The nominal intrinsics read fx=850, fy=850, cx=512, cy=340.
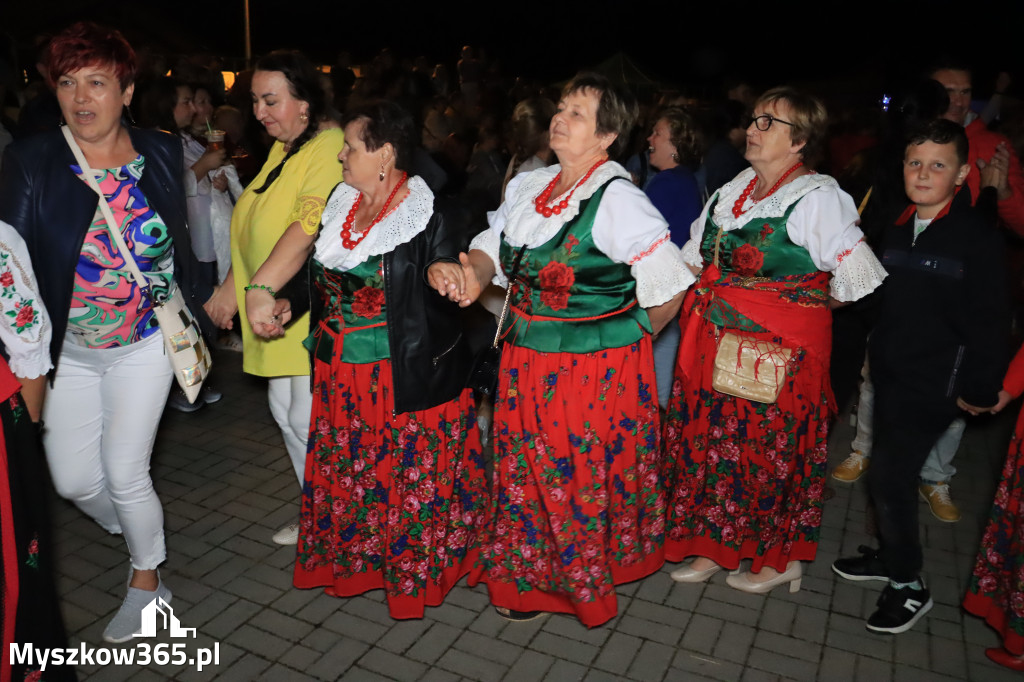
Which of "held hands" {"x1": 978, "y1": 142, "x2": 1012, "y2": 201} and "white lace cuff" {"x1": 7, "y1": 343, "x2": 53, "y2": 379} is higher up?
"held hands" {"x1": 978, "y1": 142, "x2": 1012, "y2": 201}

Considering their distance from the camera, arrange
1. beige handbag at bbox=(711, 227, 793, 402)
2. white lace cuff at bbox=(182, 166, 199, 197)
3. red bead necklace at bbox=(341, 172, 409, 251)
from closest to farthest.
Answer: red bead necklace at bbox=(341, 172, 409, 251), beige handbag at bbox=(711, 227, 793, 402), white lace cuff at bbox=(182, 166, 199, 197)

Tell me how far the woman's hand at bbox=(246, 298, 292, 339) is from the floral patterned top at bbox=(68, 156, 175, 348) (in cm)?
40

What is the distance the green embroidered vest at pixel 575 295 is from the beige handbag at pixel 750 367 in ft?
1.35

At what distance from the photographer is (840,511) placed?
178 inches

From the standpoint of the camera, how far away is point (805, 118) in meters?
3.36

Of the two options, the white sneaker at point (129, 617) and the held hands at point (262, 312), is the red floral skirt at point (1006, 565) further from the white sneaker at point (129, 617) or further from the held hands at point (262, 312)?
the white sneaker at point (129, 617)

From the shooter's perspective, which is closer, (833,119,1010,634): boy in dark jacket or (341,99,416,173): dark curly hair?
(833,119,1010,634): boy in dark jacket

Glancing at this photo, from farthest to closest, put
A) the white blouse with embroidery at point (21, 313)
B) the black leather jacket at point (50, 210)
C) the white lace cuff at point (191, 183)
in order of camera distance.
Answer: the white lace cuff at point (191, 183) → the black leather jacket at point (50, 210) → the white blouse with embroidery at point (21, 313)

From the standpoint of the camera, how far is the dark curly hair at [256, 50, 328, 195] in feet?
11.6

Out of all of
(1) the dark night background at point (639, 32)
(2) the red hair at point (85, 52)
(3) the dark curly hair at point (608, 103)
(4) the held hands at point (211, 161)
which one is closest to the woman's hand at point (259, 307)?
(2) the red hair at point (85, 52)

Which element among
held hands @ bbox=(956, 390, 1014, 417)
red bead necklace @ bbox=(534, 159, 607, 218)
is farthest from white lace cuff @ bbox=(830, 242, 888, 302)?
red bead necklace @ bbox=(534, 159, 607, 218)

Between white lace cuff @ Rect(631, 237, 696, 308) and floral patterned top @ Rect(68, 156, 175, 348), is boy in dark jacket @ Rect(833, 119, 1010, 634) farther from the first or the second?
floral patterned top @ Rect(68, 156, 175, 348)

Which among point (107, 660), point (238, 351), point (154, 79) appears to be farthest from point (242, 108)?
point (107, 660)

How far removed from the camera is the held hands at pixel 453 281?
9.80ft
